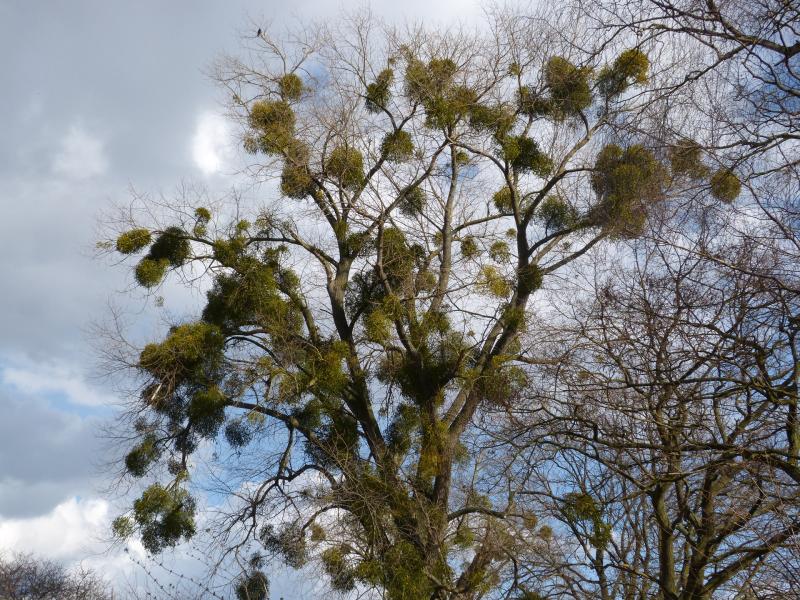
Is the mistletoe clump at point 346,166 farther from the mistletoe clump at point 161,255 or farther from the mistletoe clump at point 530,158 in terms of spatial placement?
the mistletoe clump at point 161,255

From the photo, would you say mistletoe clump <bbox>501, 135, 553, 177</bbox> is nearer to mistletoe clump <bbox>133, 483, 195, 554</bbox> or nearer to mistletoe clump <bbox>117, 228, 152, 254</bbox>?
mistletoe clump <bbox>117, 228, 152, 254</bbox>

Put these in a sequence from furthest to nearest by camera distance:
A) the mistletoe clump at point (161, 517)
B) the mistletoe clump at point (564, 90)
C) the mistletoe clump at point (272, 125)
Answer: the mistletoe clump at point (272, 125)
the mistletoe clump at point (161, 517)
the mistletoe clump at point (564, 90)

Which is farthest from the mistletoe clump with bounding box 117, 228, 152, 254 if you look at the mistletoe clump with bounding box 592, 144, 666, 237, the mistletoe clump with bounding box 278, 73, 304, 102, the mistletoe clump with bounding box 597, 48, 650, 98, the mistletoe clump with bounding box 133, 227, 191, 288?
the mistletoe clump with bounding box 597, 48, 650, 98

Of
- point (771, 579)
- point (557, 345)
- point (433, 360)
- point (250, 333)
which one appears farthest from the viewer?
point (250, 333)

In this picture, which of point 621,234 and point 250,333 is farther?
point 250,333

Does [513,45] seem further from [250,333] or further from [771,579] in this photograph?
[771,579]

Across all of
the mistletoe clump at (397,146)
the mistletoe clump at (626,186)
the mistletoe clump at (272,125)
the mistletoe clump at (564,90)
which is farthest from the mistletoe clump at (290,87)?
the mistletoe clump at (626,186)

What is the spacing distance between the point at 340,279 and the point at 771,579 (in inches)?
220

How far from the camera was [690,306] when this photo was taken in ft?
15.4

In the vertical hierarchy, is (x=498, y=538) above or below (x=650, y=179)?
below

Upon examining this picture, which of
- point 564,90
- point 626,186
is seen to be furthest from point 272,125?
point 626,186

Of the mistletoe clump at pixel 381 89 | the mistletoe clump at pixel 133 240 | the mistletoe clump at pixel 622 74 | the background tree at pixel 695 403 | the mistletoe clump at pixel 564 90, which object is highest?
the mistletoe clump at pixel 381 89

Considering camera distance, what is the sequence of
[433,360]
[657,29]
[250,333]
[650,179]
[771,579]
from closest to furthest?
[657,29] < [650,179] < [771,579] < [433,360] < [250,333]

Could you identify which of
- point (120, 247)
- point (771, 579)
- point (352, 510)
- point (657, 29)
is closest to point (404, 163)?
point (120, 247)
